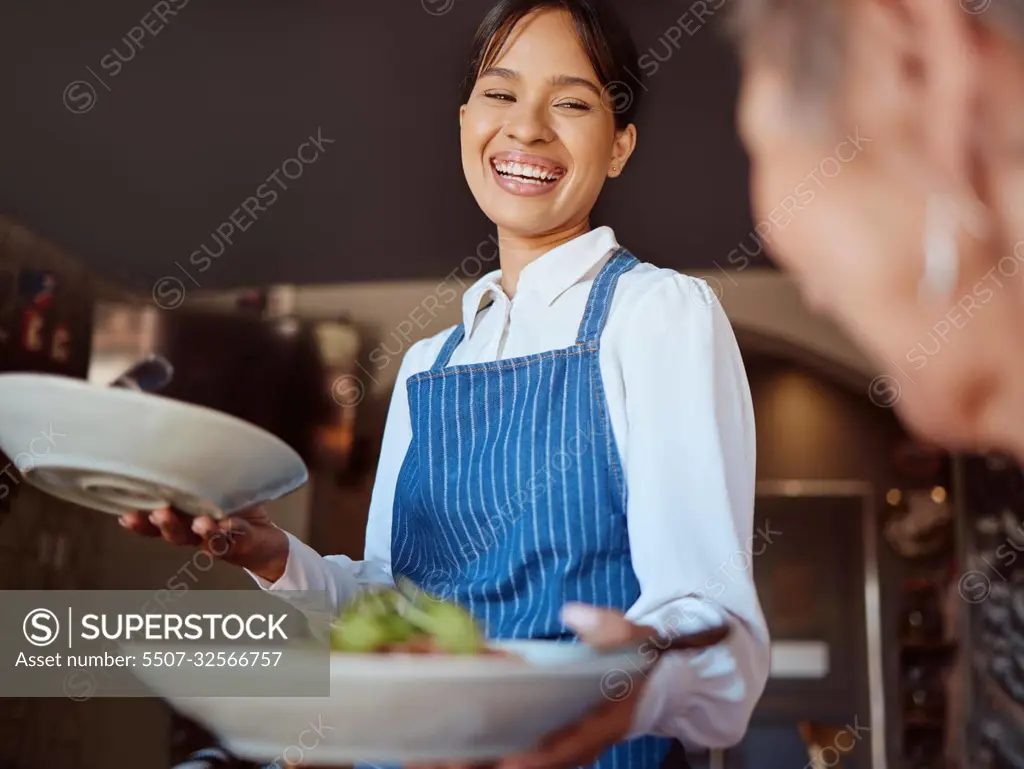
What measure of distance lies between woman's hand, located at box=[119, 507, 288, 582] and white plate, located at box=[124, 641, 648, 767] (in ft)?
0.63

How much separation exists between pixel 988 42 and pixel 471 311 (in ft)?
2.77

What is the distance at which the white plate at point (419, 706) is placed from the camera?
665 millimetres

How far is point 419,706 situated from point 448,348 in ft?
1.80

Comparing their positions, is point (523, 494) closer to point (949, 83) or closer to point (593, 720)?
point (593, 720)

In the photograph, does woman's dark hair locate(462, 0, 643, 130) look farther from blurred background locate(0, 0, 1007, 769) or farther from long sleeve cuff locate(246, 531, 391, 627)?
blurred background locate(0, 0, 1007, 769)

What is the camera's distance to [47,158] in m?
1.90

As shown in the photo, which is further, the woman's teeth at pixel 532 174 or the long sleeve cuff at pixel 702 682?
the woman's teeth at pixel 532 174

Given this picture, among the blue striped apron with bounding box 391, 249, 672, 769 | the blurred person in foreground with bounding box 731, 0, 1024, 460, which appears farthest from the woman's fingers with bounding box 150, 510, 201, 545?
the blurred person in foreground with bounding box 731, 0, 1024, 460

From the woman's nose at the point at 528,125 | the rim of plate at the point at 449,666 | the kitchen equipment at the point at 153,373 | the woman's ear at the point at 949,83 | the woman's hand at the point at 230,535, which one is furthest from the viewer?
the kitchen equipment at the point at 153,373

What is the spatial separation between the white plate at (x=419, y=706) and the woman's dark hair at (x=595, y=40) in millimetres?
597

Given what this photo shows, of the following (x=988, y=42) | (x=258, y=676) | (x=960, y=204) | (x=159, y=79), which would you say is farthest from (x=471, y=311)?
(x=159, y=79)

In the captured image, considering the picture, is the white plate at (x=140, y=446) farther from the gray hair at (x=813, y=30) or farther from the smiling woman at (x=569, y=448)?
the gray hair at (x=813, y=30)

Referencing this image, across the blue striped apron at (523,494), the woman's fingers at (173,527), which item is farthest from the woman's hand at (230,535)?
the blue striped apron at (523,494)

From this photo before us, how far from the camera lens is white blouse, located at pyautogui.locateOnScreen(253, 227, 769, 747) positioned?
80 cm
